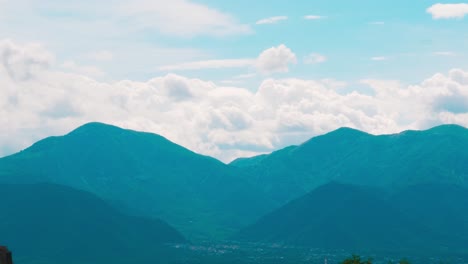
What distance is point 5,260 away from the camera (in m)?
54.6

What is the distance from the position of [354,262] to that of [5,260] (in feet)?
156

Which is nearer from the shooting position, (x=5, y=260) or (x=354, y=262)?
(x=5, y=260)

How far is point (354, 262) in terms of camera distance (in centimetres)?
8575
